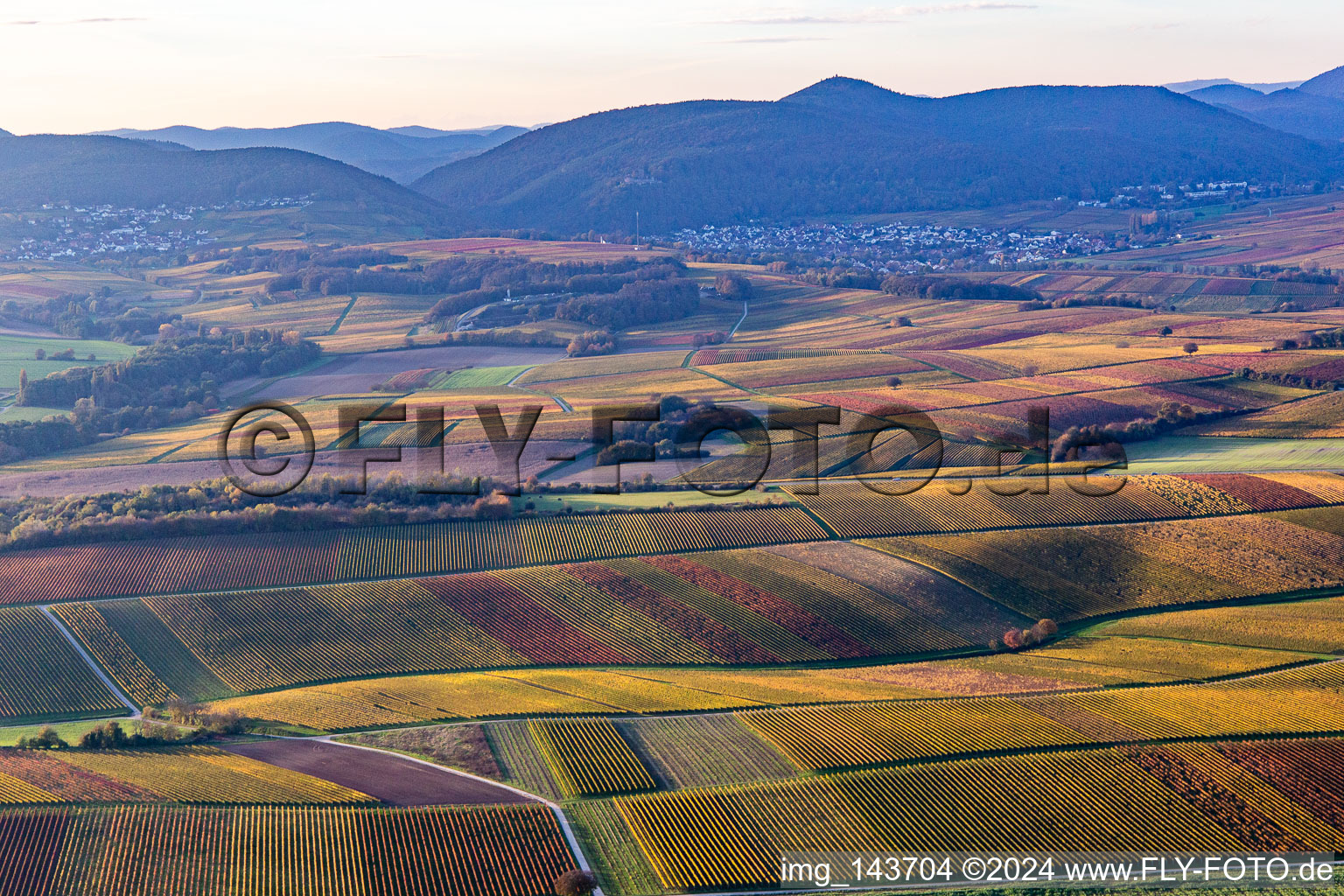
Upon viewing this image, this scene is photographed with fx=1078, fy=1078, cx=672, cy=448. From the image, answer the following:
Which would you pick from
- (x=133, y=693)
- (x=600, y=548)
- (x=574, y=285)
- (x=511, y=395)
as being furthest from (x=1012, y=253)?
(x=133, y=693)

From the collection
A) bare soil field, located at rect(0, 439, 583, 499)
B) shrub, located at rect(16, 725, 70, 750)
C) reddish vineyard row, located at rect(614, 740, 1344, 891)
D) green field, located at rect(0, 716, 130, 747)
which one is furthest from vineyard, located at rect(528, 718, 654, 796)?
bare soil field, located at rect(0, 439, 583, 499)

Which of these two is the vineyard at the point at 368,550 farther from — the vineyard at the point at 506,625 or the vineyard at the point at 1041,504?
the vineyard at the point at 1041,504

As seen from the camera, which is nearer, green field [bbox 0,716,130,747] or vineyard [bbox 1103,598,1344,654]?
green field [bbox 0,716,130,747]

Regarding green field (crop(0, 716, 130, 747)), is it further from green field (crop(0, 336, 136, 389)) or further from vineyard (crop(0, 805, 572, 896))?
green field (crop(0, 336, 136, 389))

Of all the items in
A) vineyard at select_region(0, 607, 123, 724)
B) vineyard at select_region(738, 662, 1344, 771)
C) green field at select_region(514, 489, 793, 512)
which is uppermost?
green field at select_region(514, 489, 793, 512)

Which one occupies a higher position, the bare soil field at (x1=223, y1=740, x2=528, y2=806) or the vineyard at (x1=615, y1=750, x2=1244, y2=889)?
the vineyard at (x1=615, y1=750, x2=1244, y2=889)

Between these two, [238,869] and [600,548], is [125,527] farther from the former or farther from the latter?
[238,869]
